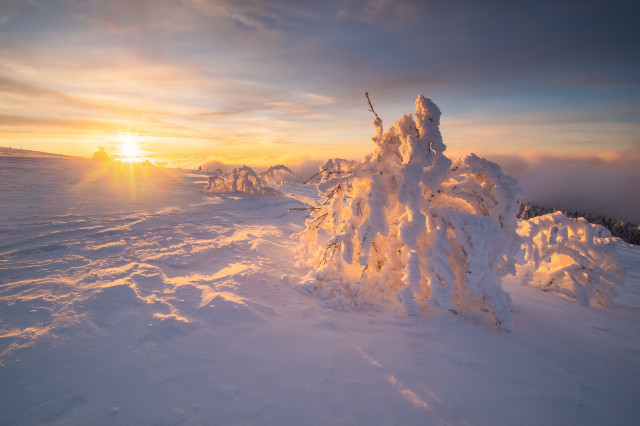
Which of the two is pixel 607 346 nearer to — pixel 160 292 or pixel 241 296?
pixel 241 296

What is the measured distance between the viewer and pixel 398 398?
2.39 m

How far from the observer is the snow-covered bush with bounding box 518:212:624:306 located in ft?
17.8

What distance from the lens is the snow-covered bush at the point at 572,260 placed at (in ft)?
17.8

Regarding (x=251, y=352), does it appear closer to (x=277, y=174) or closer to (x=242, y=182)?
(x=277, y=174)

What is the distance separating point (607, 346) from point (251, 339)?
5.12m

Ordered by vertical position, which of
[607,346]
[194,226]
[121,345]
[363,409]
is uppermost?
[194,226]

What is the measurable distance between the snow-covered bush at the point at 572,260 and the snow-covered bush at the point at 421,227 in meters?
2.08

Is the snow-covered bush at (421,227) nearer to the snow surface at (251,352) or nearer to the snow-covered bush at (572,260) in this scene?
the snow surface at (251,352)

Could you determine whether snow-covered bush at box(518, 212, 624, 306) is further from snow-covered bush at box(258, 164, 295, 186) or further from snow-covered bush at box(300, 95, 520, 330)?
snow-covered bush at box(258, 164, 295, 186)

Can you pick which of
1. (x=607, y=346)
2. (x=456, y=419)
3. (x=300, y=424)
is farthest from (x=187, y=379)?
(x=607, y=346)

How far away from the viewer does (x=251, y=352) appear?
2.80m

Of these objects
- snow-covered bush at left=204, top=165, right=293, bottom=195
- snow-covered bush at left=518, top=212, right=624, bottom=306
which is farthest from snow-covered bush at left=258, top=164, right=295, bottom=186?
snow-covered bush at left=518, top=212, right=624, bottom=306

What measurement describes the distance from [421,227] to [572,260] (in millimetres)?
4870

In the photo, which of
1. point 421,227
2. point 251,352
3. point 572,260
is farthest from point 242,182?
point 572,260
